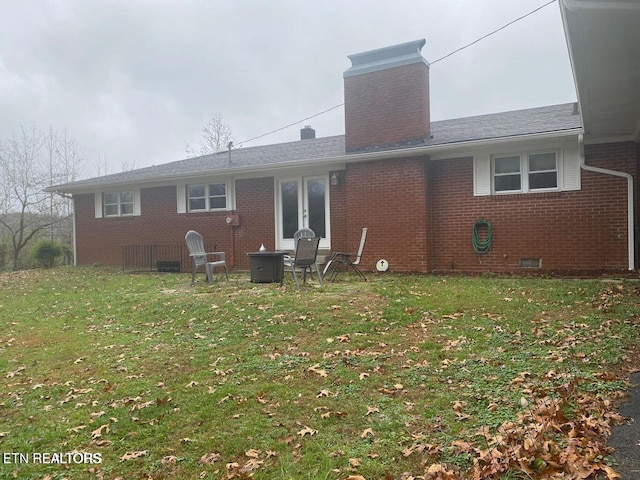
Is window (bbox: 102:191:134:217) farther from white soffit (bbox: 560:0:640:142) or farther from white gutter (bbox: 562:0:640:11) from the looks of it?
white gutter (bbox: 562:0:640:11)

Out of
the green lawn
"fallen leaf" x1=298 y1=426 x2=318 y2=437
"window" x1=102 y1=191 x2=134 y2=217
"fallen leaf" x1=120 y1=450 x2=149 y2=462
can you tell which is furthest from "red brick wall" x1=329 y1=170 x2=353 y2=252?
"fallen leaf" x1=120 y1=450 x2=149 y2=462

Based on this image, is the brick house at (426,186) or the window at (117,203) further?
the window at (117,203)

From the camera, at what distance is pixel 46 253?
1688cm

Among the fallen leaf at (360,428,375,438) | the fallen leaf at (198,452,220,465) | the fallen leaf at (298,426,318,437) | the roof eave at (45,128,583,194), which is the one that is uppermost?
the roof eave at (45,128,583,194)

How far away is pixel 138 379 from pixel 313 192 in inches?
326

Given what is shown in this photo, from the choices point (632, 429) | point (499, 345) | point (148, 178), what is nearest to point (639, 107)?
point (499, 345)

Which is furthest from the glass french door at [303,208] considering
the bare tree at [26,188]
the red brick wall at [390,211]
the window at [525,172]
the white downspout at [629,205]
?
the bare tree at [26,188]

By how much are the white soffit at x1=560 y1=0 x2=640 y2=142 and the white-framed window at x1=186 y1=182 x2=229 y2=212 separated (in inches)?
352

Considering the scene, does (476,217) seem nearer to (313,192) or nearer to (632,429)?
(313,192)

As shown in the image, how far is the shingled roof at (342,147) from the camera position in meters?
9.85

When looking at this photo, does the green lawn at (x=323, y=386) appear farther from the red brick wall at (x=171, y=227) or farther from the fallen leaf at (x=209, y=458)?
the red brick wall at (x=171, y=227)

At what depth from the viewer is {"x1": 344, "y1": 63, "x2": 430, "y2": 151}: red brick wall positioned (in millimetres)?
11031

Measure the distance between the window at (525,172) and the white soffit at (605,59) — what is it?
141 cm

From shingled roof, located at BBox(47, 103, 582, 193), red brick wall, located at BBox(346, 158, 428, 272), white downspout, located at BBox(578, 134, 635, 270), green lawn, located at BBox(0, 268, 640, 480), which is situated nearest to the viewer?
green lawn, located at BBox(0, 268, 640, 480)
